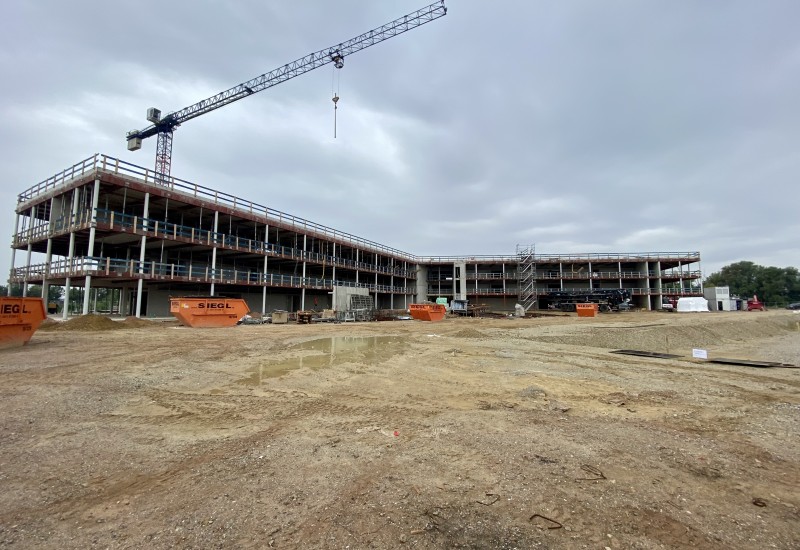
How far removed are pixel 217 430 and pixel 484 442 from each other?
3.42 metres

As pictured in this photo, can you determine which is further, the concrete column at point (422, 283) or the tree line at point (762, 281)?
the tree line at point (762, 281)

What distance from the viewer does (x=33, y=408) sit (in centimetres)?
551

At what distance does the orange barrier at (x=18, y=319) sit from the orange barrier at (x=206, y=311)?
7.60m

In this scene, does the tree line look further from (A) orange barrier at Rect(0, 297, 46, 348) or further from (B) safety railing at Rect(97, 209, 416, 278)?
(A) orange barrier at Rect(0, 297, 46, 348)

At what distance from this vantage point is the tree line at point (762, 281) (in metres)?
93.9

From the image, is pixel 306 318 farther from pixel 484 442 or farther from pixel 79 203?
pixel 484 442

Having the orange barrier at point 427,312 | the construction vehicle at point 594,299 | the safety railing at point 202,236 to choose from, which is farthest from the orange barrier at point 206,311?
the construction vehicle at point 594,299

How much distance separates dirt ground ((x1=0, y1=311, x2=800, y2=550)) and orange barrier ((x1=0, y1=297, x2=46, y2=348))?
12.8 feet

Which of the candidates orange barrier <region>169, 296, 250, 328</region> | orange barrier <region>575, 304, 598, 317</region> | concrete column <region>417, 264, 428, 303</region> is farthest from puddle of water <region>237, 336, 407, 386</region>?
concrete column <region>417, 264, 428, 303</region>

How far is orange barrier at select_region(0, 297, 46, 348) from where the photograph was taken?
11.2 metres

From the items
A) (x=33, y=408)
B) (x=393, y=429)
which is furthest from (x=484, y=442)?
(x=33, y=408)

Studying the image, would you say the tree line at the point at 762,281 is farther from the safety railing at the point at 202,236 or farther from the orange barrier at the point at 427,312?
the safety railing at the point at 202,236

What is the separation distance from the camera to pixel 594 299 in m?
47.3

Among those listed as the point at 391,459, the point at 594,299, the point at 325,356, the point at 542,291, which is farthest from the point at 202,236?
the point at 542,291
